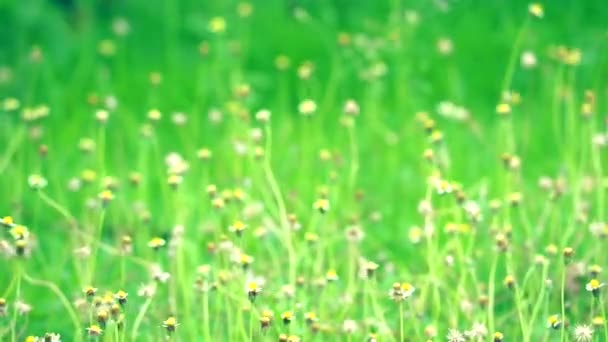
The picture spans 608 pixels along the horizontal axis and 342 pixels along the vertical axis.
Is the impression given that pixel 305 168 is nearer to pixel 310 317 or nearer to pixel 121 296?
pixel 310 317

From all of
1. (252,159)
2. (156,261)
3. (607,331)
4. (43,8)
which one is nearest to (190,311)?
(156,261)

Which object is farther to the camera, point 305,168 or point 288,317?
point 305,168

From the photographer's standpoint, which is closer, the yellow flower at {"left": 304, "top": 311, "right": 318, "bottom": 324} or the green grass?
the yellow flower at {"left": 304, "top": 311, "right": 318, "bottom": 324}

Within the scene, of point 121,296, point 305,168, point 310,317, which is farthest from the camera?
point 305,168

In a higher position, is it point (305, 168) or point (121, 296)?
point (305, 168)

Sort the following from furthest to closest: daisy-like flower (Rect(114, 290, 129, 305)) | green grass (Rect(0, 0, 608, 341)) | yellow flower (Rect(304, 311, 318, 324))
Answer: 1. green grass (Rect(0, 0, 608, 341))
2. yellow flower (Rect(304, 311, 318, 324))
3. daisy-like flower (Rect(114, 290, 129, 305))

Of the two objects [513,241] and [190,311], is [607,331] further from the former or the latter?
[190,311]

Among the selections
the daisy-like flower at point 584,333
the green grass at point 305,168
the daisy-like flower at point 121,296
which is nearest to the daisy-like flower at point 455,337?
the green grass at point 305,168

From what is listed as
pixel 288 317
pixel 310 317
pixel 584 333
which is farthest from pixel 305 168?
pixel 584 333

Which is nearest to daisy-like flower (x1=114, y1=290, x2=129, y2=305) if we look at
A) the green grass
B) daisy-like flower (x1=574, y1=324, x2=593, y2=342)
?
the green grass

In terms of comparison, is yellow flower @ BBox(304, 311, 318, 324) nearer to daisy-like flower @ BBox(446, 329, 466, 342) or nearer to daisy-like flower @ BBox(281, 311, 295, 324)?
daisy-like flower @ BBox(281, 311, 295, 324)
